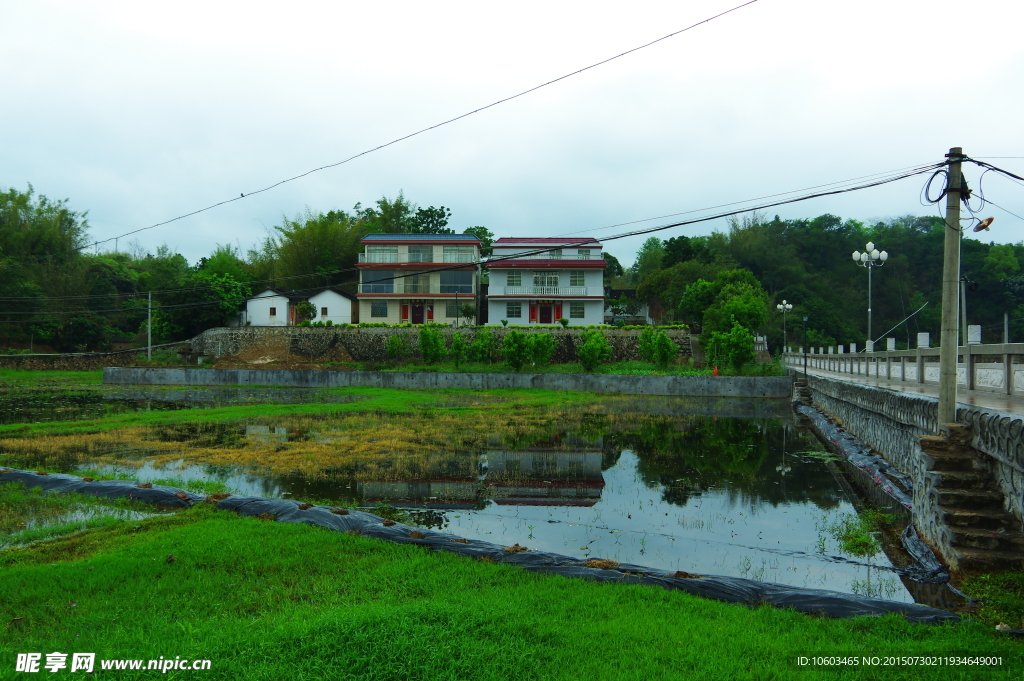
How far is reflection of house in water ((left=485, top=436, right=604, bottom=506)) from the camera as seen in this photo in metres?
10.6

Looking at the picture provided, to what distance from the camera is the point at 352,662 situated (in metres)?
4.16

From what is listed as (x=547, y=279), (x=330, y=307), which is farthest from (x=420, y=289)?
(x=547, y=279)

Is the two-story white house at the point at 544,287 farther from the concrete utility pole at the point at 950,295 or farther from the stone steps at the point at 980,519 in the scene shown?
the stone steps at the point at 980,519

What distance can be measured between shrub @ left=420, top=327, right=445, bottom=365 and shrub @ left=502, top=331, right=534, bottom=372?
4577mm

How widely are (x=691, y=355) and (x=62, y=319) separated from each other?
47048mm

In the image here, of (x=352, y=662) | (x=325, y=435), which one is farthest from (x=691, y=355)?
(x=352, y=662)

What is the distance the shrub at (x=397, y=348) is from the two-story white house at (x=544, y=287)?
825cm

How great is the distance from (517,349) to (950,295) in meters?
29.1

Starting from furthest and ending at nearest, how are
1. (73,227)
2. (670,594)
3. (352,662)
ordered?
(73,227), (670,594), (352,662)

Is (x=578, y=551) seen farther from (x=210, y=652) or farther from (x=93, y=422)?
(x=93, y=422)

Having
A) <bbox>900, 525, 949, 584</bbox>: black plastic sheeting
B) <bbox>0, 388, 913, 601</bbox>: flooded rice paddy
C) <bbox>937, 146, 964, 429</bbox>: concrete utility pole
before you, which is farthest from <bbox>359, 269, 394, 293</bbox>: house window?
<bbox>900, 525, 949, 584</bbox>: black plastic sheeting

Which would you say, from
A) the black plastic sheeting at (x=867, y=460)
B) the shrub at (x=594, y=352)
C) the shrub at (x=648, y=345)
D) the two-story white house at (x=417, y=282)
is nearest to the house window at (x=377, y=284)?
the two-story white house at (x=417, y=282)

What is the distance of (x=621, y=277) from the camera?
81.3 metres

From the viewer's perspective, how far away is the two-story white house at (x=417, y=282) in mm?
50656
